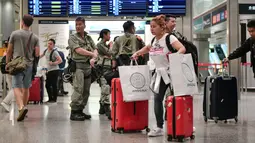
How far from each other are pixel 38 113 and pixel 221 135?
3.83m

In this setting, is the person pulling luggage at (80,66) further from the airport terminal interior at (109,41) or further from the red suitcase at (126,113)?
the red suitcase at (126,113)

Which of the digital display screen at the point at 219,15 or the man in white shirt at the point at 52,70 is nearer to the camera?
the man in white shirt at the point at 52,70

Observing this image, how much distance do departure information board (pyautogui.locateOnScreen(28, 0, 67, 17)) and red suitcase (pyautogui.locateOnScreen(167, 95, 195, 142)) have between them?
6850 mm

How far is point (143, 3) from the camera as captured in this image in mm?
10891

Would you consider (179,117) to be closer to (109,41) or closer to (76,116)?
(76,116)

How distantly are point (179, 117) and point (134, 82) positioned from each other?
2.60 ft

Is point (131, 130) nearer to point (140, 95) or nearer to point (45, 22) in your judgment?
point (140, 95)

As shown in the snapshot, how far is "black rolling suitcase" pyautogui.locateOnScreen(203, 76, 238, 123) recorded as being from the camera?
6.55 m

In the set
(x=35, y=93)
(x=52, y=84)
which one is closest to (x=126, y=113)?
(x=35, y=93)

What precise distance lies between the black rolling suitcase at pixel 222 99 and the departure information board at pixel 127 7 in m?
4.69

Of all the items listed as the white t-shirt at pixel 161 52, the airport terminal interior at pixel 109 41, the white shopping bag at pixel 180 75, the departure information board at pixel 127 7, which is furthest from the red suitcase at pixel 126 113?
the departure information board at pixel 127 7

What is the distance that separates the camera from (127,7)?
10977 mm

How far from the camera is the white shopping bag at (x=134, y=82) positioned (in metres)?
5.26

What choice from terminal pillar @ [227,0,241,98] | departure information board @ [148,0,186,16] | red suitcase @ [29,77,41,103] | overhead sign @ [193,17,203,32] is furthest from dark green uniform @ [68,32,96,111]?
overhead sign @ [193,17,203,32]
